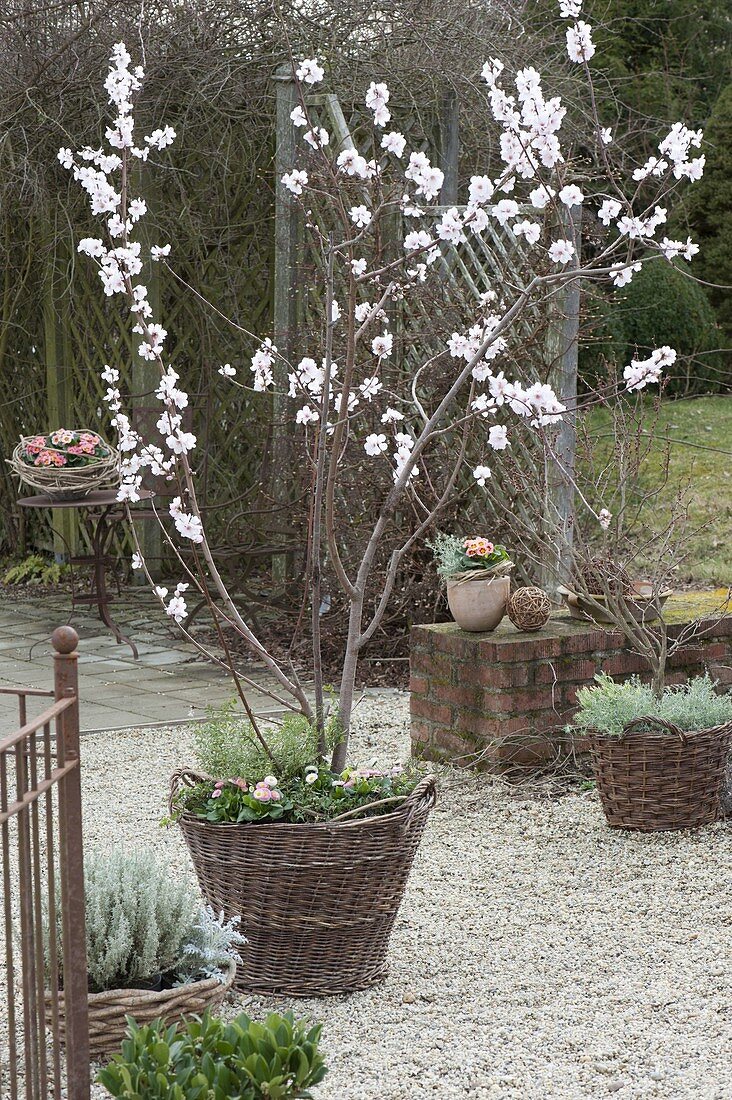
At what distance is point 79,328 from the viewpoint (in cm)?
865

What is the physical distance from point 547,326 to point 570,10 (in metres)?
2.62

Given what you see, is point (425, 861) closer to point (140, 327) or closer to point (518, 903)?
point (518, 903)

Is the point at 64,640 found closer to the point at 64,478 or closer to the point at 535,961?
the point at 535,961

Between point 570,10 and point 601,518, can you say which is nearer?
point 570,10

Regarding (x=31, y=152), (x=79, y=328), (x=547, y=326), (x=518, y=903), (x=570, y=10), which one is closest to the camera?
(x=570, y=10)

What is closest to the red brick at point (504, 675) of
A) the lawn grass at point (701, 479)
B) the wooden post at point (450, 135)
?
the lawn grass at point (701, 479)

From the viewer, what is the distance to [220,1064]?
209cm

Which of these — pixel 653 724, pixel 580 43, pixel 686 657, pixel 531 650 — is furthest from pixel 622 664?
pixel 580 43

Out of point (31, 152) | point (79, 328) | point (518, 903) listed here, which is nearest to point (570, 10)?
point (518, 903)

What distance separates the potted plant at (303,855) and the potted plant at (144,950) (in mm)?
91

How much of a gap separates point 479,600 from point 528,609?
0.17 metres

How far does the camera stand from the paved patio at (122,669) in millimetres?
5656

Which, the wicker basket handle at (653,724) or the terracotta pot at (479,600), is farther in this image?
the terracotta pot at (479,600)

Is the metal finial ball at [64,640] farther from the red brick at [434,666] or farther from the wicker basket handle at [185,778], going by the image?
the red brick at [434,666]
